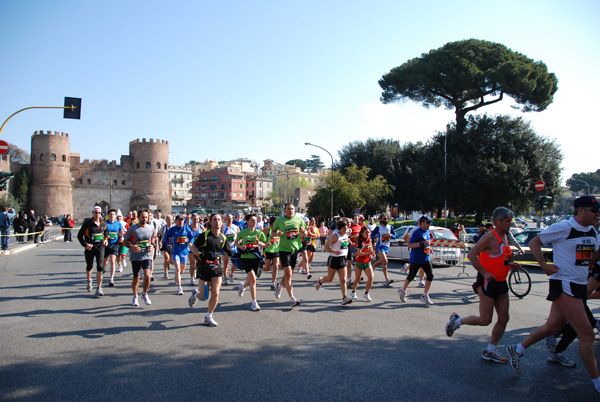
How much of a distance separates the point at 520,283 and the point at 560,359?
4.80m

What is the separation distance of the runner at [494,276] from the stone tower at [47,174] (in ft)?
244

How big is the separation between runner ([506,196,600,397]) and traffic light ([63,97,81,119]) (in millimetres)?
16043

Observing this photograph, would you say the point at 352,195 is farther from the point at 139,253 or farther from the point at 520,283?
the point at 139,253

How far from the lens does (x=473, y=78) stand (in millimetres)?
37188

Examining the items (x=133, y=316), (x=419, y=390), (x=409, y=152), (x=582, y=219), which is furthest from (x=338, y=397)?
(x=409, y=152)

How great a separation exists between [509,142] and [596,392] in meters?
35.2

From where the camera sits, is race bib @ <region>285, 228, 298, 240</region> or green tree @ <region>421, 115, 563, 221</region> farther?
green tree @ <region>421, 115, 563, 221</region>

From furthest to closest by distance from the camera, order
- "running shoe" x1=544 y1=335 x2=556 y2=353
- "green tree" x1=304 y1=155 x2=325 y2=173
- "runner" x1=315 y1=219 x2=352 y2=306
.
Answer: "green tree" x1=304 y1=155 x2=325 y2=173
"runner" x1=315 y1=219 x2=352 y2=306
"running shoe" x1=544 y1=335 x2=556 y2=353

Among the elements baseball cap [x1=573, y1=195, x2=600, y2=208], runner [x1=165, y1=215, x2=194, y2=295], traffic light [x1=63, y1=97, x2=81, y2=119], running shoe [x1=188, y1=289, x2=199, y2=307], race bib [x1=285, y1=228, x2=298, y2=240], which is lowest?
running shoe [x1=188, y1=289, x2=199, y2=307]

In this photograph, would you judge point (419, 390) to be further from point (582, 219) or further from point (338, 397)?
point (582, 219)

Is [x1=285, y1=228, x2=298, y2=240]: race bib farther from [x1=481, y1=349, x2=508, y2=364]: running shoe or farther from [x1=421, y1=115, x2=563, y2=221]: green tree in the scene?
[x1=421, y1=115, x2=563, y2=221]: green tree

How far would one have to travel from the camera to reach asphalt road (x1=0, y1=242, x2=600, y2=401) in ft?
13.7

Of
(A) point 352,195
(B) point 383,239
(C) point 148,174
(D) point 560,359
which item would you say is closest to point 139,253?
(B) point 383,239

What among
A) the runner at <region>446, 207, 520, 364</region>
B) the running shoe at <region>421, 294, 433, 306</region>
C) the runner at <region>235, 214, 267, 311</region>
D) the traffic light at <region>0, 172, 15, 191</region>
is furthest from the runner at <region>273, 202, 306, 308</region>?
the traffic light at <region>0, 172, 15, 191</region>
